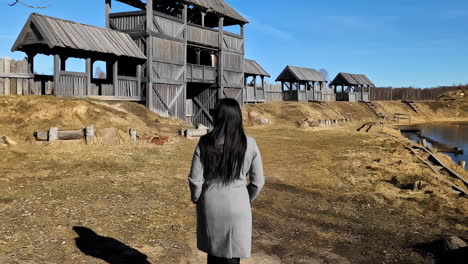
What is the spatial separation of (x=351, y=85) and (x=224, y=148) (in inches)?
2424

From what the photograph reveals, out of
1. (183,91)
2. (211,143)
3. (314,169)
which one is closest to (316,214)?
(314,169)

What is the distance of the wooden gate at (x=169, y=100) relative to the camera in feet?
77.9

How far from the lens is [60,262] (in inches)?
236

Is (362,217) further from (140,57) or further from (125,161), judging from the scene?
(140,57)

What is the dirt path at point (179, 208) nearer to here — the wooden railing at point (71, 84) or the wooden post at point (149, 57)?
the wooden railing at point (71, 84)

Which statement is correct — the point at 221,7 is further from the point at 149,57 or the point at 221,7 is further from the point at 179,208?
the point at 179,208

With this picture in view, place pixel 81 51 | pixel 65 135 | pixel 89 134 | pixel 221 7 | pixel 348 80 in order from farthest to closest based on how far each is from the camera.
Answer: pixel 348 80 < pixel 221 7 < pixel 81 51 < pixel 89 134 < pixel 65 135

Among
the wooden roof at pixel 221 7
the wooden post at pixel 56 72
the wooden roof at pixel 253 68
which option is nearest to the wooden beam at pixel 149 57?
the wooden roof at pixel 221 7

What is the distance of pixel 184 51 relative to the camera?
26.0m

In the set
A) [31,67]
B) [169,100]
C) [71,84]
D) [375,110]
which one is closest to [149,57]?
[169,100]

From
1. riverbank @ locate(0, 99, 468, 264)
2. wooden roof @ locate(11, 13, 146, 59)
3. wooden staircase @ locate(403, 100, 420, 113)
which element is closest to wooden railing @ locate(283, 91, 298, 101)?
wooden roof @ locate(11, 13, 146, 59)

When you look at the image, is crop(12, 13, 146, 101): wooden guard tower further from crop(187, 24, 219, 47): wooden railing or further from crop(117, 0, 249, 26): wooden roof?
crop(187, 24, 219, 47): wooden railing

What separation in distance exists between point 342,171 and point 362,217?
18.4ft

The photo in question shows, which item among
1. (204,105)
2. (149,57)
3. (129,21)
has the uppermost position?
(129,21)
